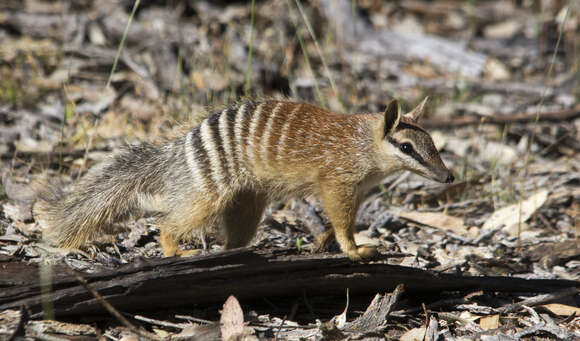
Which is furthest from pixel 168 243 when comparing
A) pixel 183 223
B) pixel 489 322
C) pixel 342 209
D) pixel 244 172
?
pixel 489 322

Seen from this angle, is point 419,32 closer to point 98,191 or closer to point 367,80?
point 367,80

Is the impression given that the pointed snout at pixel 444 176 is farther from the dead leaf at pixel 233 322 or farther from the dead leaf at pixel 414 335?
the dead leaf at pixel 233 322

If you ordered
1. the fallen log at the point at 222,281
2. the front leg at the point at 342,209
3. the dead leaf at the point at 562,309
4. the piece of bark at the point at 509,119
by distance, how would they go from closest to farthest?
the fallen log at the point at 222,281, the dead leaf at the point at 562,309, the front leg at the point at 342,209, the piece of bark at the point at 509,119

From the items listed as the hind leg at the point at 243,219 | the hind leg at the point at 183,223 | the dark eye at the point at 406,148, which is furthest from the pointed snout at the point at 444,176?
the hind leg at the point at 183,223

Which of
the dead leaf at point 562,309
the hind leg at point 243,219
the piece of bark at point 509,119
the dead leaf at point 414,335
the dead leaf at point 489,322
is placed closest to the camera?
the dead leaf at point 414,335

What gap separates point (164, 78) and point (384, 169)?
376 centimetres

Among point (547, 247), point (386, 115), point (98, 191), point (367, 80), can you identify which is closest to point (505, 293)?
point (547, 247)

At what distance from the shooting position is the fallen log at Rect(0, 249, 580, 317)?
331 centimetres

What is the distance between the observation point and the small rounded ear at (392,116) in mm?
4348

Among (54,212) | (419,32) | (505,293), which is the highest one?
(419,32)

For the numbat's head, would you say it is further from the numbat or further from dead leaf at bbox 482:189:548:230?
dead leaf at bbox 482:189:548:230

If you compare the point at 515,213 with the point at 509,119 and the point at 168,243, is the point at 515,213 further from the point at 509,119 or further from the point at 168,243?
the point at 168,243

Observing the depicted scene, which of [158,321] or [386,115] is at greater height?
[386,115]

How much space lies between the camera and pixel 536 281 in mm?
4297
